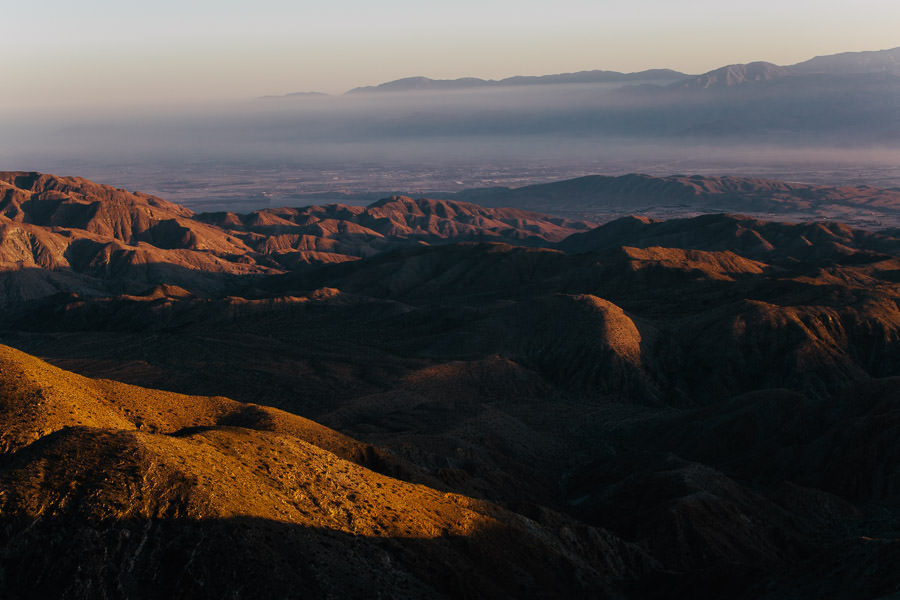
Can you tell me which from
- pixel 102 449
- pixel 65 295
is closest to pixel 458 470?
pixel 102 449

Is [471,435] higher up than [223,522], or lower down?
lower down

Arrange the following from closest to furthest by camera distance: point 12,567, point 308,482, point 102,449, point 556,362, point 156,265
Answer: point 12,567, point 102,449, point 308,482, point 556,362, point 156,265

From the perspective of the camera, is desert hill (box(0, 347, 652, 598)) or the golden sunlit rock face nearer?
desert hill (box(0, 347, 652, 598))

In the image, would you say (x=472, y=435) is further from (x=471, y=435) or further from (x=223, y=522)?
(x=223, y=522)

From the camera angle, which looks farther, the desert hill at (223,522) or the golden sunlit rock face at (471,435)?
the golden sunlit rock face at (471,435)

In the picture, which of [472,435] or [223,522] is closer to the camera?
[223,522]

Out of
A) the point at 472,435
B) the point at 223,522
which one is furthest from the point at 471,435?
the point at 223,522

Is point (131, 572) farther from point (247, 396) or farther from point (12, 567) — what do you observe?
point (247, 396)

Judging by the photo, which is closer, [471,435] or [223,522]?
[223,522]
